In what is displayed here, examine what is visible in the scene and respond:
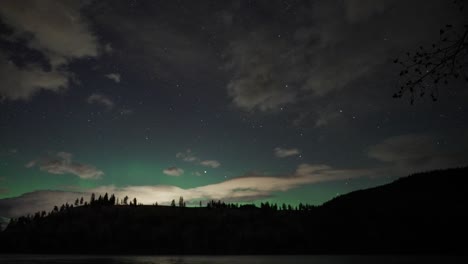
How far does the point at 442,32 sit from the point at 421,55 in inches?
31.9

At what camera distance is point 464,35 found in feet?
34.7

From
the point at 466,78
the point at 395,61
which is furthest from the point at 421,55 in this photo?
the point at 466,78

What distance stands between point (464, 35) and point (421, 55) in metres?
1.29

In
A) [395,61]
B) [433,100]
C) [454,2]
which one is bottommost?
[433,100]

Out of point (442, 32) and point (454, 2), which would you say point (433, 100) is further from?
point (454, 2)

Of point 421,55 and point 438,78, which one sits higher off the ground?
point 421,55

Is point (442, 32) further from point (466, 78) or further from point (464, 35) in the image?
point (466, 78)

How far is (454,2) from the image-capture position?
10812mm

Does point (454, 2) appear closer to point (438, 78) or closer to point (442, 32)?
point (442, 32)

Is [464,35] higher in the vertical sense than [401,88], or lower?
higher

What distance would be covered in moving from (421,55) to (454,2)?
1880 millimetres

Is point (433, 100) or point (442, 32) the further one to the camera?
point (433, 100)

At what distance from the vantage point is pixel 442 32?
1016 centimetres

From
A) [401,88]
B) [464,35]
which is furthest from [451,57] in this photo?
[401,88]
